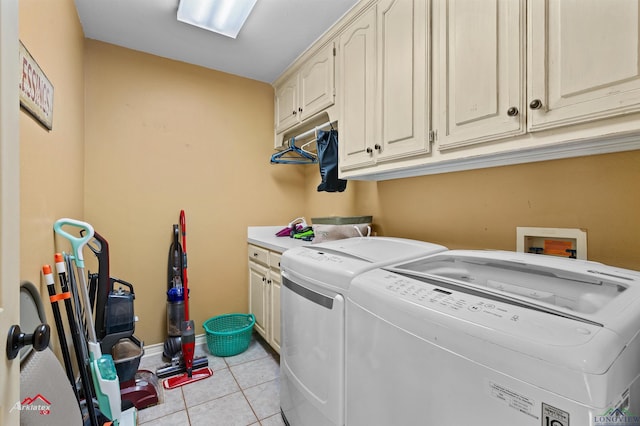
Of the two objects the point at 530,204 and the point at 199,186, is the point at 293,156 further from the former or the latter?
the point at 530,204

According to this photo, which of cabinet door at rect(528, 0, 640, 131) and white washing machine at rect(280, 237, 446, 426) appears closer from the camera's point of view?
cabinet door at rect(528, 0, 640, 131)

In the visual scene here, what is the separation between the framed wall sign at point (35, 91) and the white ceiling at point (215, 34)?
0.91m

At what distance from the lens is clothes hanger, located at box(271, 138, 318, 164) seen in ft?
8.25

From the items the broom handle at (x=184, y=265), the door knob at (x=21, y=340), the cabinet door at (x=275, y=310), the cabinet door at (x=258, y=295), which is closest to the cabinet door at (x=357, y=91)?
the cabinet door at (x=275, y=310)

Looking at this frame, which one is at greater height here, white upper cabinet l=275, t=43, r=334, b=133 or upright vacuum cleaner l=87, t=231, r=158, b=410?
white upper cabinet l=275, t=43, r=334, b=133

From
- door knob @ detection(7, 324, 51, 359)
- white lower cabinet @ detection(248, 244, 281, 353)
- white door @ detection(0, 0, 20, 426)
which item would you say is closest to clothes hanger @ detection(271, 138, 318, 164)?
white lower cabinet @ detection(248, 244, 281, 353)

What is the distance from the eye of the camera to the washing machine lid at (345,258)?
1094mm

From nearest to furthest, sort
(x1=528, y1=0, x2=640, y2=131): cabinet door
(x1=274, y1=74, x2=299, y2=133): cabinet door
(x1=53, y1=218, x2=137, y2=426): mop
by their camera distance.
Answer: (x1=528, y1=0, x2=640, y2=131): cabinet door → (x1=53, y1=218, x2=137, y2=426): mop → (x1=274, y1=74, x2=299, y2=133): cabinet door

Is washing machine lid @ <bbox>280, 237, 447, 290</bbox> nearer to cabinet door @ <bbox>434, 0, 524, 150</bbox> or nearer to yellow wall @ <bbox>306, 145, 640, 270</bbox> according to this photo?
yellow wall @ <bbox>306, 145, 640, 270</bbox>

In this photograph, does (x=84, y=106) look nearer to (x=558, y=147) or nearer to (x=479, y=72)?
(x=479, y=72)

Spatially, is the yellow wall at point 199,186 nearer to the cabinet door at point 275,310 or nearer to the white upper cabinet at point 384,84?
the white upper cabinet at point 384,84

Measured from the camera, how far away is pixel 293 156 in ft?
9.50

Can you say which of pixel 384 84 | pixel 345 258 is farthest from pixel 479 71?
pixel 345 258

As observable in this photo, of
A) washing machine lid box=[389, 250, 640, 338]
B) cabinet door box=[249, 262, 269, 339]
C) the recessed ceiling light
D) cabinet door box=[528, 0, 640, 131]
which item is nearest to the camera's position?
washing machine lid box=[389, 250, 640, 338]
